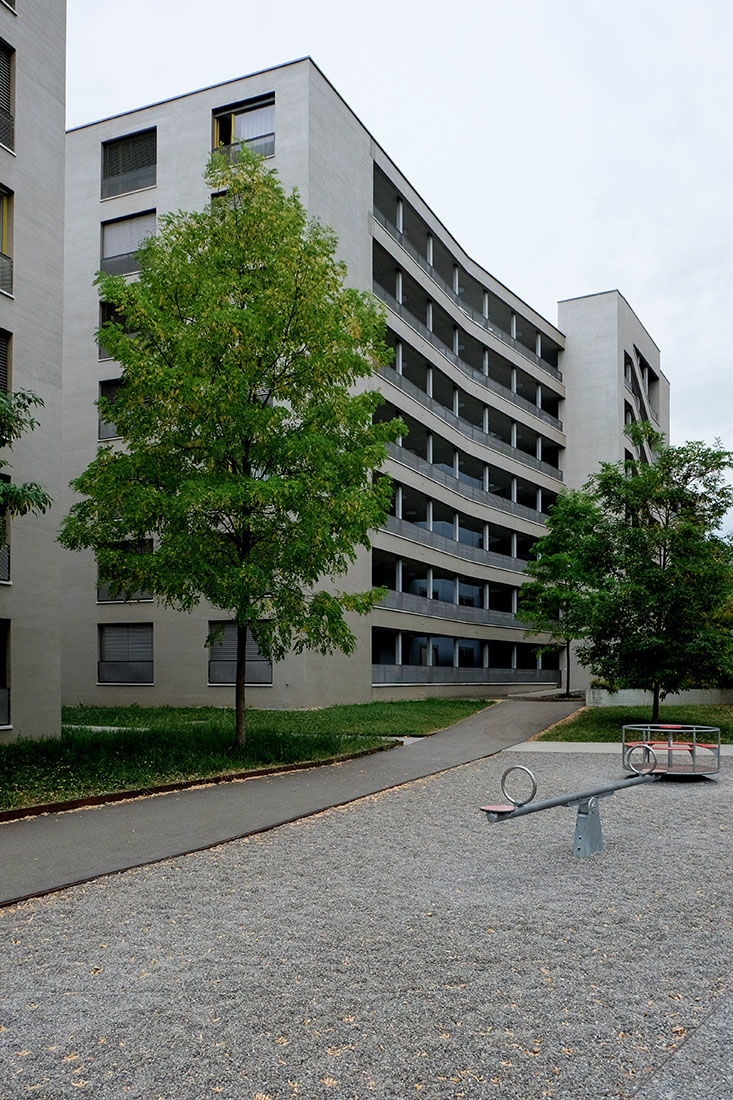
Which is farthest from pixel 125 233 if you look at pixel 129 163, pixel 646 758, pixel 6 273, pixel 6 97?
pixel 646 758

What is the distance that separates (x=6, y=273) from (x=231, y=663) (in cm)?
1405

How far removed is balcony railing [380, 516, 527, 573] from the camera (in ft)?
117

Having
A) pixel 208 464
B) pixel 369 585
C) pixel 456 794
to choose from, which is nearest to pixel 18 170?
pixel 208 464

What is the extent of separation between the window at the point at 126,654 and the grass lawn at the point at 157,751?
6247 mm

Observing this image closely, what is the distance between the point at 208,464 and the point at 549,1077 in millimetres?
12618

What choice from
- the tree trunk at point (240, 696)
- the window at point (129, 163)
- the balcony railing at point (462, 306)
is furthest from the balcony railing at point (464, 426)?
the tree trunk at point (240, 696)

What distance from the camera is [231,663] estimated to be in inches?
1168

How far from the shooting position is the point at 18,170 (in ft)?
65.3

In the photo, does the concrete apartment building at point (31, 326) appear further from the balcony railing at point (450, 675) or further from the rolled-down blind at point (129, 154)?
the balcony railing at point (450, 675)

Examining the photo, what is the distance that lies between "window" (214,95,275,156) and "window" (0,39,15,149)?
11142 millimetres

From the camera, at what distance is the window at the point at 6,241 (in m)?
19.5

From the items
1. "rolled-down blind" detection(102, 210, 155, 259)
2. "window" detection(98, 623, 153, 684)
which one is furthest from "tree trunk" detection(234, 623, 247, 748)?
"rolled-down blind" detection(102, 210, 155, 259)

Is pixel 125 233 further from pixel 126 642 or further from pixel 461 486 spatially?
pixel 461 486

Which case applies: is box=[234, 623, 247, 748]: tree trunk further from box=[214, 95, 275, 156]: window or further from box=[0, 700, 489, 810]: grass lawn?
box=[214, 95, 275, 156]: window
